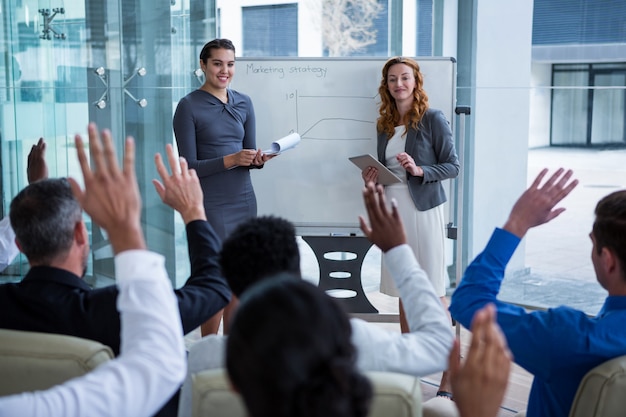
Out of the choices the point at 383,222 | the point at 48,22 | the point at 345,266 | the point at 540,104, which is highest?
the point at 48,22

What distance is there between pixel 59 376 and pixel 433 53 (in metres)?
4.12

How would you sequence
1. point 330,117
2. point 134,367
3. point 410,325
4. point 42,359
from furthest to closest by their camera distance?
point 330,117 → point 410,325 → point 42,359 → point 134,367

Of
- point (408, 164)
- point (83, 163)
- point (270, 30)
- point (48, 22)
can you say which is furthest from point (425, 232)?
point (48, 22)

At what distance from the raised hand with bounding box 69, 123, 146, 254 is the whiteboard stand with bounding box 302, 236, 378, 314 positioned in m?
3.09

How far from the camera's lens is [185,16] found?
481 centimetres

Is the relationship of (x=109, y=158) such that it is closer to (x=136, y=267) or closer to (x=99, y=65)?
(x=136, y=267)

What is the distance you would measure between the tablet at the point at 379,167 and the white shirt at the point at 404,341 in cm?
199

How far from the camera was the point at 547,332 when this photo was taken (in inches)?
60.0

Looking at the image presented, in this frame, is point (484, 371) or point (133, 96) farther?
point (133, 96)

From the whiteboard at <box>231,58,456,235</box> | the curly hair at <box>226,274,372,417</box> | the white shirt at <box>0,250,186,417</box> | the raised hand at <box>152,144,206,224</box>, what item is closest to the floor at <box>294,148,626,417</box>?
the whiteboard at <box>231,58,456,235</box>

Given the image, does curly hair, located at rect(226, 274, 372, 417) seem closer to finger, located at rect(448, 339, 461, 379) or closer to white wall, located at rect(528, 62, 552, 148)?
finger, located at rect(448, 339, 461, 379)

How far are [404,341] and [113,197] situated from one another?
575 millimetres

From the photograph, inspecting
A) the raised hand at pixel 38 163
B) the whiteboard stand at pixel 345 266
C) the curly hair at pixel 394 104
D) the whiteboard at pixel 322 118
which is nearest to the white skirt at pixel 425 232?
the curly hair at pixel 394 104

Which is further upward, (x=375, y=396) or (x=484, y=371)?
(x=484, y=371)
